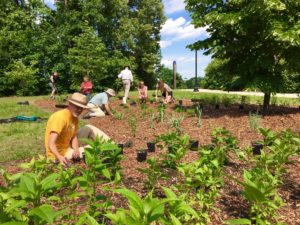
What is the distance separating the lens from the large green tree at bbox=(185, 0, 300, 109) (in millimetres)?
9922

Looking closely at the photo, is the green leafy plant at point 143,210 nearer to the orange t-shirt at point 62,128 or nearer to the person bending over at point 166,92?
the orange t-shirt at point 62,128

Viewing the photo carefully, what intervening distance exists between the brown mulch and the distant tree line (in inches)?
395

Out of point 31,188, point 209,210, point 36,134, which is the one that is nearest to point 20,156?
point 36,134

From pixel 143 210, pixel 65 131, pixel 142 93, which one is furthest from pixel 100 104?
pixel 143 210

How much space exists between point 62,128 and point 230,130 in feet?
16.1

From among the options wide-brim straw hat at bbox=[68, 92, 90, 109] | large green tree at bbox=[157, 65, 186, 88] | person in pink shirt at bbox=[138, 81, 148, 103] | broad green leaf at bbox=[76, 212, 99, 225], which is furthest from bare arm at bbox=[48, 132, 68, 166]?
large green tree at bbox=[157, 65, 186, 88]

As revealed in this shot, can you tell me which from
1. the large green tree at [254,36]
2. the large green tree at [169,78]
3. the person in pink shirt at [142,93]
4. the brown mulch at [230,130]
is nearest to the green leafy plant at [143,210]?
the brown mulch at [230,130]

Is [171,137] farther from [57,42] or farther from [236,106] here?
[57,42]

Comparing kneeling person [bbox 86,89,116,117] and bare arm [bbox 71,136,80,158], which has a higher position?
kneeling person [bbox 86,89,116,117]

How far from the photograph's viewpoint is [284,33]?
30.9ft

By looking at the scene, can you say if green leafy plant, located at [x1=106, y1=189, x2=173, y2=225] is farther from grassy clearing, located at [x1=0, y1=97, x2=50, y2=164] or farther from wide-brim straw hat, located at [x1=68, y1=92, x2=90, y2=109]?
grassy clearing, located at [x1=0, y1=97, x2=50, y2=164]

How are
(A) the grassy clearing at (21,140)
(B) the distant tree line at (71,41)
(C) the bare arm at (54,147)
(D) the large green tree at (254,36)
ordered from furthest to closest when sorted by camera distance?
1. (B) the distant tree line at (71,41)
2. (D) the large green tree at (254,36)
3. (A) the grassy clearing at (21,140)
4. (C) the bare arm at (54,147)

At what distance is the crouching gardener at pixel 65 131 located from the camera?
17.5 ft

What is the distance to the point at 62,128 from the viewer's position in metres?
5.57
